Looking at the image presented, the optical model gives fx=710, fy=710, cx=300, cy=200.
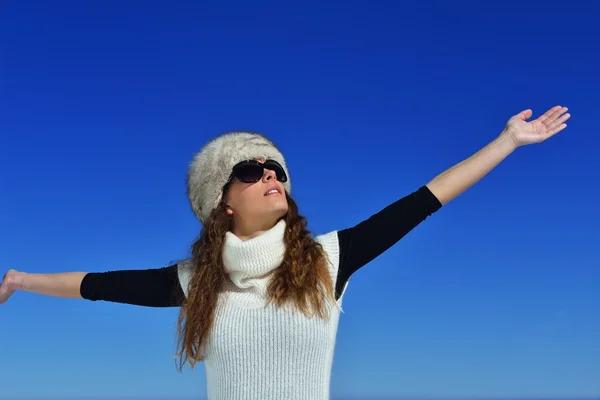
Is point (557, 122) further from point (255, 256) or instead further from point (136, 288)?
point (136, 288)

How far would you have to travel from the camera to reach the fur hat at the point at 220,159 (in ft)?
18.7

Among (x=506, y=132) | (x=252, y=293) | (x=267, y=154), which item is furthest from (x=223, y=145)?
(x=506, y=132)

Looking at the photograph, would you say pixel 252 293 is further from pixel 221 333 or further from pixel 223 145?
pixel 223 145

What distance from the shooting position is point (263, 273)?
5.38 m

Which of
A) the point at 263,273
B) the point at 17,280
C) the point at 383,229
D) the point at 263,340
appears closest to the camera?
the point at 263,340

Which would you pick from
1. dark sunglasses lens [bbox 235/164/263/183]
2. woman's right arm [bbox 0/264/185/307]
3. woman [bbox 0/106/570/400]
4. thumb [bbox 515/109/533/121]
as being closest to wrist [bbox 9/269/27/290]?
woman's right arm [bbox 0/264/185/307]

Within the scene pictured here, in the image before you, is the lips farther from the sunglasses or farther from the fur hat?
the fur hat

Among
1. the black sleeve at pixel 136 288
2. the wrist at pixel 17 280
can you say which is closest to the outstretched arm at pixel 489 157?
the black sleeve at pixel 136 288

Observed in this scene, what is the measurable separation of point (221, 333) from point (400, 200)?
1670mm

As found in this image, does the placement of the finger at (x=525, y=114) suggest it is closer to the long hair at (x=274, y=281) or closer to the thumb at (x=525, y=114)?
the thumb at (x=525, y=114)

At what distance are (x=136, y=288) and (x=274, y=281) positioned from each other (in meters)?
1.20

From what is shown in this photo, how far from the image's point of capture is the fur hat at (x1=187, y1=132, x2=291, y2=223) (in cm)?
569

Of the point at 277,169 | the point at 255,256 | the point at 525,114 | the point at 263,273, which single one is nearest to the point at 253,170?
the point at 277,169

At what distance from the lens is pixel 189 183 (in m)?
6.04
